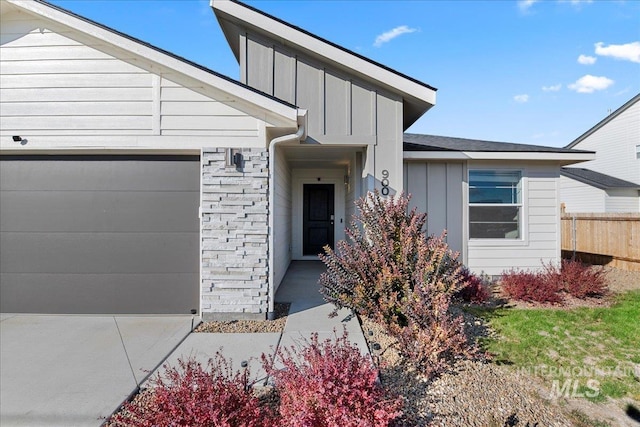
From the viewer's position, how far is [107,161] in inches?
176

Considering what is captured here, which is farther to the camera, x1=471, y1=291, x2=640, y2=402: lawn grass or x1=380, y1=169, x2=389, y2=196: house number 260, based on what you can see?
x1=380, y1=169, x2=389, y2=196: house number 260

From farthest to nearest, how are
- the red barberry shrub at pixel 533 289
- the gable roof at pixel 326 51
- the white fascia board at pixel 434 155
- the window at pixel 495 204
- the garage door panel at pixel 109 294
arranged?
the window at pixel 495 204 < the white fascia board at pixel 434 155 < the gable roof at pixel 326 51 < the red barberry shrub at pixel 533 289 < the garage door panel at pixel 109 294

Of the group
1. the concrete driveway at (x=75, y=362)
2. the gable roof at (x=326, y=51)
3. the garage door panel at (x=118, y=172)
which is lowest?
the concrete driveway at (x=75, y=362)

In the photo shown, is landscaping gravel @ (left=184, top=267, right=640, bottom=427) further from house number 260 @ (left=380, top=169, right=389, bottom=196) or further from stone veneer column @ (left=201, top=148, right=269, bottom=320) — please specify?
house number 260 @ (left=380, top=169, right=389, bottom=196)

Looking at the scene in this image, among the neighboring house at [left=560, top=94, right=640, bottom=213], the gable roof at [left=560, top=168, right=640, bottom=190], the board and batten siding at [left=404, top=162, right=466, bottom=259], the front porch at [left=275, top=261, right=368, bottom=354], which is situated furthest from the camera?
the neighboring house at [left=560, top=94, right=640, bottom=213]

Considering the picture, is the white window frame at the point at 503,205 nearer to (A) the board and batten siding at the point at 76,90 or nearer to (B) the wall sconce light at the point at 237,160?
(B) the wall sconce light at the point at 237,160

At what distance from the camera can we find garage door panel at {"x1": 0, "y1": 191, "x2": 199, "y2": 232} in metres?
4.47

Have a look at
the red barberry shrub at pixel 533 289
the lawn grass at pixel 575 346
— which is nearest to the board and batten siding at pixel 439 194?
the red barberry shrub at pixel 533 289

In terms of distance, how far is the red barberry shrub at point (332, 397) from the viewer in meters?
1.94

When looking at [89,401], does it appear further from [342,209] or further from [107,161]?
[342,209]

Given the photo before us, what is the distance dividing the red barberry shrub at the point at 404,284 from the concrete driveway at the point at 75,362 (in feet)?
7.37

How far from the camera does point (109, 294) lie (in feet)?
14.6

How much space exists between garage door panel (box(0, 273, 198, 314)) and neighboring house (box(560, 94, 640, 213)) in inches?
643

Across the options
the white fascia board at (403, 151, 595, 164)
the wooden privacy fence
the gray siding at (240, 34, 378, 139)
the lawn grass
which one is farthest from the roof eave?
the wooden privacy fence
